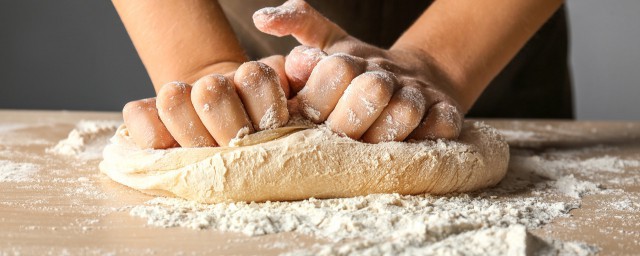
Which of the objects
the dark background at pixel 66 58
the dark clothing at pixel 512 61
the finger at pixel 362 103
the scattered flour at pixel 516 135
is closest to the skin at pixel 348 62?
the finger at pixel 362 103

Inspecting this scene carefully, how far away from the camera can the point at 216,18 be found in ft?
3.76

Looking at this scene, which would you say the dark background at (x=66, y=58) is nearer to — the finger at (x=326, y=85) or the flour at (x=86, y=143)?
the flour at (x=86, y=143)

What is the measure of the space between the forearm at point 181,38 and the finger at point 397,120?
285 millimetres

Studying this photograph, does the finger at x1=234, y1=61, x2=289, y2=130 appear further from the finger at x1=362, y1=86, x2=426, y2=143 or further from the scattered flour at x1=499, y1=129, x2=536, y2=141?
the scattered flour at x1=499, y1=129, x2=536, y2=141

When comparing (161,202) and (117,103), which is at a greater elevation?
(161,202)

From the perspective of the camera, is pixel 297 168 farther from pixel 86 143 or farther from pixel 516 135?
pixel 516 135

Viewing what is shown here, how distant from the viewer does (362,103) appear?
87 cm

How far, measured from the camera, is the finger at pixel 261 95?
34.1 inches

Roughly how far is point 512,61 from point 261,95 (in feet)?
3.27

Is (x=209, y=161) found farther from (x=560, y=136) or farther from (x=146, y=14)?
(x=560, y=136)

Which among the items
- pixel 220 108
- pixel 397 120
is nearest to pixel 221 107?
pixel 220 108

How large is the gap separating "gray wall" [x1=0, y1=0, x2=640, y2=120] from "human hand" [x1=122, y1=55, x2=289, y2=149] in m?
2.35

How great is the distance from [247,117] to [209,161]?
0.23ft

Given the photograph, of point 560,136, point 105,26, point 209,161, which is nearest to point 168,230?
point 209,161
